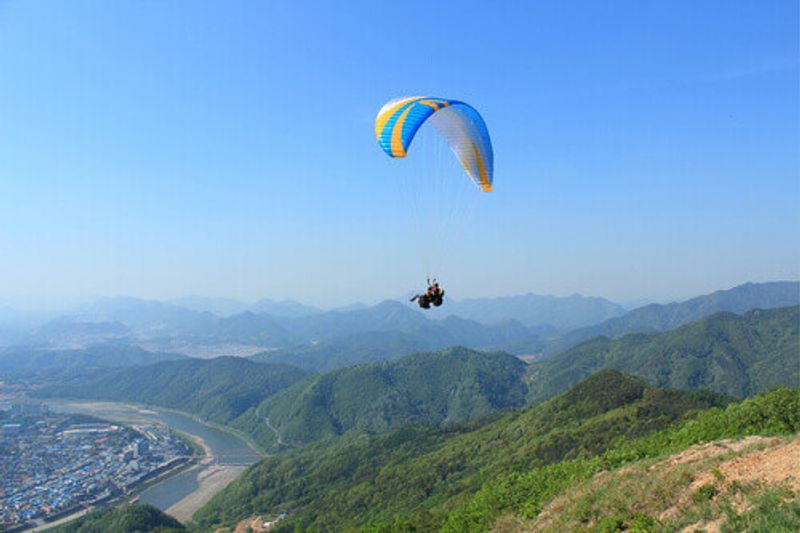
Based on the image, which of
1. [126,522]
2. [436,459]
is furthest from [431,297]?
[126,522]

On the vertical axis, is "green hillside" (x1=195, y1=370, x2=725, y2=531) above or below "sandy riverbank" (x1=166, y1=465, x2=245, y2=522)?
above

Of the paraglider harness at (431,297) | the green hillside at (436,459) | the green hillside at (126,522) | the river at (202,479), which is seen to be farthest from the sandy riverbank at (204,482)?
the paraglider harness at (431,297)

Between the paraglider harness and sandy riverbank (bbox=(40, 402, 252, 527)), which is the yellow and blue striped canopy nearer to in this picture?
the paraglider harness

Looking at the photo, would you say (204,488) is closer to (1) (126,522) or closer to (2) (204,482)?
(2) (204,482)

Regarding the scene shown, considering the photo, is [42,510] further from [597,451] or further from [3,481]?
[597,451]

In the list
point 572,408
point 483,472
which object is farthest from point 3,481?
point 572,408

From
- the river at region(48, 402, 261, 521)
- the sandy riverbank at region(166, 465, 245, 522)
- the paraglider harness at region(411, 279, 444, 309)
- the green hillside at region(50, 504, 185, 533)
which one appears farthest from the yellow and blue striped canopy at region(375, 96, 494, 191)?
the river at region(48, 402, 261, 521)

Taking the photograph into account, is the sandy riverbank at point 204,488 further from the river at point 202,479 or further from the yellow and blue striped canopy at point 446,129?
the yellow and blue striped canopy at point 446,129
